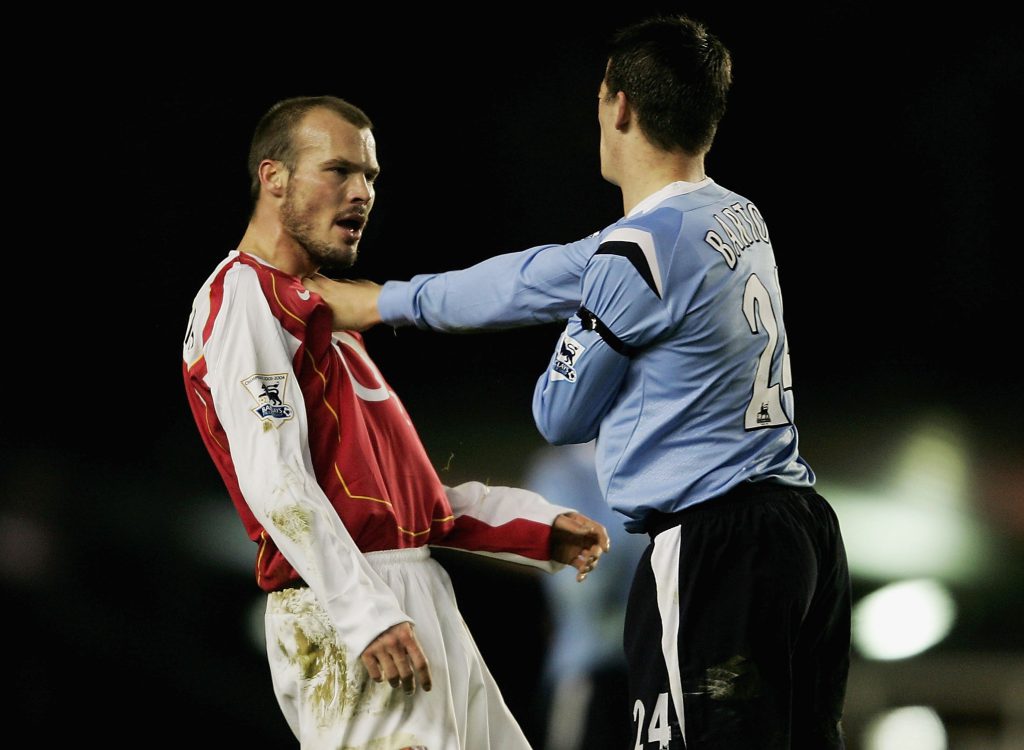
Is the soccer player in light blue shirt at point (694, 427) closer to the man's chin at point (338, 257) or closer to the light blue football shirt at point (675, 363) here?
the light blue football shirt at point (675, 363)

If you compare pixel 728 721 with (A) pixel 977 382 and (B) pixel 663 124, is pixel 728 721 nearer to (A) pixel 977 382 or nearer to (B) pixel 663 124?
(B) pixel 663 124

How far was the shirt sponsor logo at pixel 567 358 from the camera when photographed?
1.96 meters

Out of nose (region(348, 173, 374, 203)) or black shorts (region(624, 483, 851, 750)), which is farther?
nose (region(348, 173, 374, 203))

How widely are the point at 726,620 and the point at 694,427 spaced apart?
31 centimetres

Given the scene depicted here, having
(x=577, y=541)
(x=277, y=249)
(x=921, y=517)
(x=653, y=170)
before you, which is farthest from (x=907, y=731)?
(x=277, y=249)

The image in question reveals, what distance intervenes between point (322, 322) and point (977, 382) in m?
2.96

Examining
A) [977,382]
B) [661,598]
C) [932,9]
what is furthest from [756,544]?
[932,9]

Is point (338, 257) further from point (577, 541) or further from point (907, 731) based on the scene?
point (907, 731)

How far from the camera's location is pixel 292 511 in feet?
6.49

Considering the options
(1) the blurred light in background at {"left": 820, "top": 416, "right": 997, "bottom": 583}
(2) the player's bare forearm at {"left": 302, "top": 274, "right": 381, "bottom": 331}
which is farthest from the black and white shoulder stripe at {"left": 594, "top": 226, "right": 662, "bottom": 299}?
(1) the blurred light in background at {"left": 820, "top": 416, "right": 997, "bottom": 583}

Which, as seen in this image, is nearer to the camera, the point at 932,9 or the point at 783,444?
the point at 783,444

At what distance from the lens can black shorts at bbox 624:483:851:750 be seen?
1868 mm

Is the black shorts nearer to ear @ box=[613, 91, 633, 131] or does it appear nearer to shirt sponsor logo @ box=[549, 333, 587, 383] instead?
shirt sponsor logo @ box=[549, 333, 587, 383]

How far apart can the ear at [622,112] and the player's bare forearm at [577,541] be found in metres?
0.83
